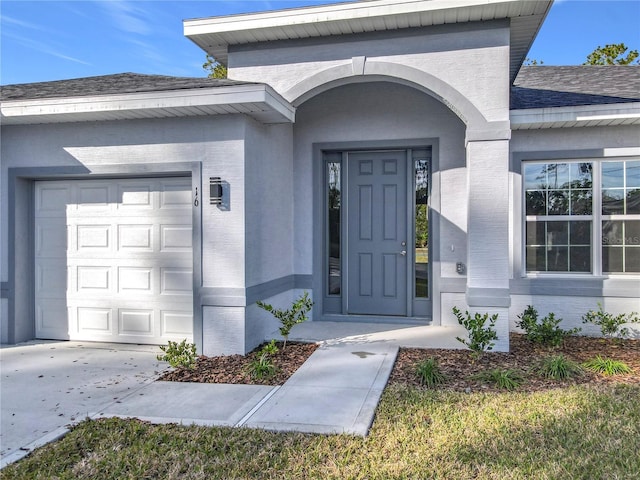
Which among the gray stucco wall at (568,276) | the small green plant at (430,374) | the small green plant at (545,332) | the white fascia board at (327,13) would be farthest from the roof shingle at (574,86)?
the small green plant at (430,374)

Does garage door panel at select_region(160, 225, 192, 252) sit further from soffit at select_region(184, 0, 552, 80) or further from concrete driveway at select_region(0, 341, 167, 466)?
soffit at select_region(184, 0, 552, 80)

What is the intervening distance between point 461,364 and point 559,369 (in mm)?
976

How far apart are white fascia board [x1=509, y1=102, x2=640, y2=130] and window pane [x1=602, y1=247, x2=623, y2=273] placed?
1.85m

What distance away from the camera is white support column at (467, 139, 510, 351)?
223 inches

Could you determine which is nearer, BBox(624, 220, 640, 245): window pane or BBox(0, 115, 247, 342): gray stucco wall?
BBox(0, 115, 247, 342): gray stucco wall

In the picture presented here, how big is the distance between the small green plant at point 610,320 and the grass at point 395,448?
110 inches

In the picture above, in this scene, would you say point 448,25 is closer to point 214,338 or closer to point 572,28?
point 214,338

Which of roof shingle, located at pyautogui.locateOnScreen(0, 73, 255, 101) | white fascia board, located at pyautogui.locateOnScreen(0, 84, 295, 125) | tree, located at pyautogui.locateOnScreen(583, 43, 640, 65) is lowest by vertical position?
white fascia board, located at pyautogui.locateOnScreen(0, 84, 295, 125)

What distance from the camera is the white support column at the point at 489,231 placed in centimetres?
567

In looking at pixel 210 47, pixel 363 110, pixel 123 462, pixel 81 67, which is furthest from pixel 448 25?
pixel 81 67

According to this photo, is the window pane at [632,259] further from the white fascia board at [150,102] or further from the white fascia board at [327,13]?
the white fascia board at [150,102]

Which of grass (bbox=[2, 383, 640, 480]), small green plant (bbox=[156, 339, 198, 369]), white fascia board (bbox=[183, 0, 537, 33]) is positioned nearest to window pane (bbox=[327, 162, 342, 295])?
white fascia board (bbox=[183, 0, 537, 33])

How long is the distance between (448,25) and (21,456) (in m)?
6.10

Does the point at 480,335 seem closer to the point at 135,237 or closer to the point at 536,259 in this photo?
the point at 536,259
